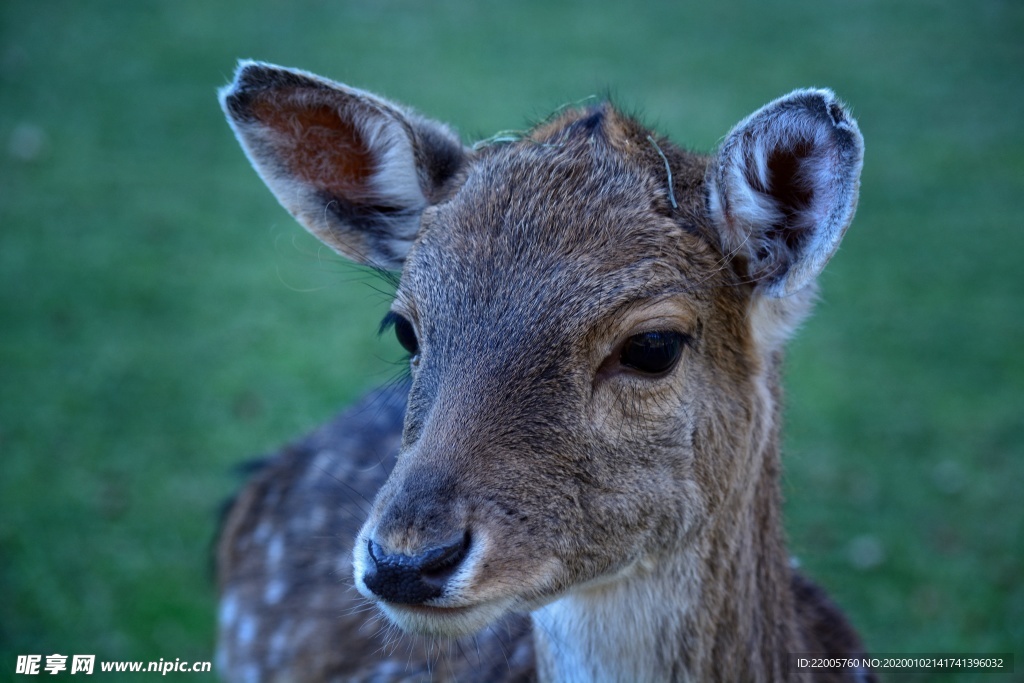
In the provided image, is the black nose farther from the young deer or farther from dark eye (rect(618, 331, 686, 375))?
dark eye (rect(618, 331, 686, 375))

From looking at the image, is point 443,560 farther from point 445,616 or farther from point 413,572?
point 445,616

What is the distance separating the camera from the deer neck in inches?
101

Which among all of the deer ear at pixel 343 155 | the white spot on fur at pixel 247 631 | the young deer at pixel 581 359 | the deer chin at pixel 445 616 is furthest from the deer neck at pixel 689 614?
the white spot on fur at pixel 247 631

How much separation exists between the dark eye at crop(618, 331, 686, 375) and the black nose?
2.26 feet

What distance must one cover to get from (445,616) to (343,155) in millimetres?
1646

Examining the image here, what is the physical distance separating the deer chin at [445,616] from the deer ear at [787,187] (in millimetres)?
1186

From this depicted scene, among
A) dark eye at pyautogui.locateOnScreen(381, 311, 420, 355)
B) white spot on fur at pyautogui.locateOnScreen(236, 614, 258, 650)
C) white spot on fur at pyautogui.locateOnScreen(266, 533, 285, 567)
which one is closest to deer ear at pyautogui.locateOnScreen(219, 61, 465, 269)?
dark eye at pyautogui.locateOnScreen(381, 311, 420, 355)

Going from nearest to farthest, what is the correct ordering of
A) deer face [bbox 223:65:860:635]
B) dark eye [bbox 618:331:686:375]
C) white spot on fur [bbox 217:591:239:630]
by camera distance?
deer face [bbox 223:65:860:635] → dark eye [bbox 618:331:686:375] → white spot on fur [bbox 217:591:239:630]

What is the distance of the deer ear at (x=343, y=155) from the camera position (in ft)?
9.22

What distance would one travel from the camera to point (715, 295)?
8.33 ft

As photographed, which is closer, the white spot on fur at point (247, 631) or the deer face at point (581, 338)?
the deer face at point (581, 338)

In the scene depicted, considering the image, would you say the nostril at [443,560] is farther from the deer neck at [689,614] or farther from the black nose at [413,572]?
the deer neck at [689,614]

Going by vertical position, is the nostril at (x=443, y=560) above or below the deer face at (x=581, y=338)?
below

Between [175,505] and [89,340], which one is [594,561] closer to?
[175,505]
